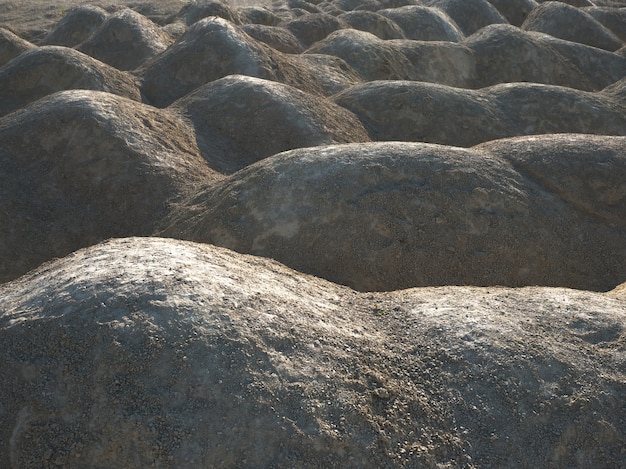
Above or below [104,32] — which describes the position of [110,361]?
above

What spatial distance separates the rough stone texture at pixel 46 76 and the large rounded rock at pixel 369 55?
6019 mm

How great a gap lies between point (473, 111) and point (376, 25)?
9599mm

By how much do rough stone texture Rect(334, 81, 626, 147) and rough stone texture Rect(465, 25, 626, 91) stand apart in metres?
3.99

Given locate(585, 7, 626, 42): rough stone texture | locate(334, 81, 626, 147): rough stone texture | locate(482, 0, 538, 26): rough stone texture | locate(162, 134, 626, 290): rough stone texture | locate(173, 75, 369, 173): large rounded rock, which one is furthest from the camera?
locate(482, 0, 538, 26): rough stone texture

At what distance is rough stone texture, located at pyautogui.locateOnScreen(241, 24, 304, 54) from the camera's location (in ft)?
63.7

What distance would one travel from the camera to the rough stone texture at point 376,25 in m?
22.0

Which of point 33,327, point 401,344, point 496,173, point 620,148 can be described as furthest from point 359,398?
point 620,148

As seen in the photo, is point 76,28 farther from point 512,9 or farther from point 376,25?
point 512,9

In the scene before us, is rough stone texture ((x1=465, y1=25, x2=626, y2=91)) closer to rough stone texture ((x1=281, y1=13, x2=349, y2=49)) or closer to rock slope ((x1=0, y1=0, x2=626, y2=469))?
rock slope ((x1=0, y1=0, x2=626, y2=469))

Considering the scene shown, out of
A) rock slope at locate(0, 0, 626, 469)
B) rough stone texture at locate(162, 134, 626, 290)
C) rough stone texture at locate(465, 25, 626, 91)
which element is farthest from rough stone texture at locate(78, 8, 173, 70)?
rough stone texture at locate(162, 134, 626, 290)

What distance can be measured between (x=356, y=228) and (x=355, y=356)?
3.38 meters

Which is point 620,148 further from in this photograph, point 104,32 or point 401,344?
point 104,32

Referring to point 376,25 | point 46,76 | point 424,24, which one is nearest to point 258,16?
point 376,25

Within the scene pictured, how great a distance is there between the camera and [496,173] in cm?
923
